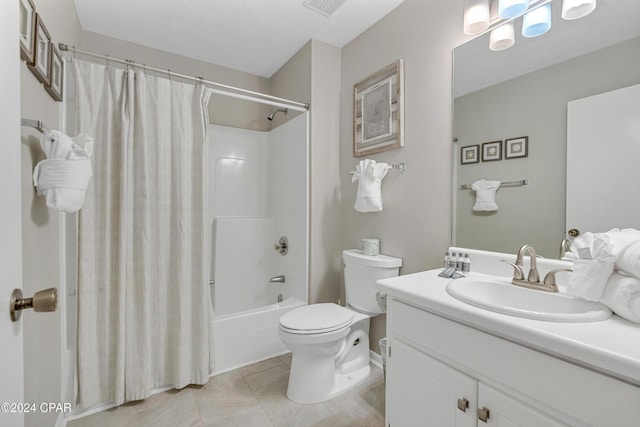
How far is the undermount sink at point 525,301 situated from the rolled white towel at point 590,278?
47 millimetres

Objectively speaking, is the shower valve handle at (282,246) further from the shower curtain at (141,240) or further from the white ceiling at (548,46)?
the white ceiling at (548,46)

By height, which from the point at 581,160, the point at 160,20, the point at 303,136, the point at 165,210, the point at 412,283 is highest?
the point at 160,20

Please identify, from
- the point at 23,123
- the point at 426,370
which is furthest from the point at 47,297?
the point at 426,370

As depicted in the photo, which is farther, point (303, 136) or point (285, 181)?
point (285, 181)

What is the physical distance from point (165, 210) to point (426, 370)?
158cm

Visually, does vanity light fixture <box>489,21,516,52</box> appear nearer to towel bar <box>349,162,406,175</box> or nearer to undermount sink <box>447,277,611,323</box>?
towel bar <box>349,162,406,175</box>

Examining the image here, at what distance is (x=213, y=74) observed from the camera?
2641 mm

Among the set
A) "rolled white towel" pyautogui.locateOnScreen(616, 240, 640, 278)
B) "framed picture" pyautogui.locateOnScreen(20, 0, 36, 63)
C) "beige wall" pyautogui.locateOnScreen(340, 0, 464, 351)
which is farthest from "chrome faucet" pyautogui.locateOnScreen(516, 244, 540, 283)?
"framed picture" pyautogui.locateOnScreen(20, 0, 36, 63)

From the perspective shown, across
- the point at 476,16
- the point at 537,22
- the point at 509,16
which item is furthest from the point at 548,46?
the point at 476,16

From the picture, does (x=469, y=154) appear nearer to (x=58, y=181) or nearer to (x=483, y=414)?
(x=483, y=414)

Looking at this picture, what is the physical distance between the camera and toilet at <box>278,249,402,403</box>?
1.61 m

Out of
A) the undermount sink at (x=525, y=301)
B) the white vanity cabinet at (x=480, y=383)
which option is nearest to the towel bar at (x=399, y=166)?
the undermount sink at (x=525, y=301)

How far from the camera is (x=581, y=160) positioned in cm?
114

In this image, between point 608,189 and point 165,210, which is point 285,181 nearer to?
point 165,210
